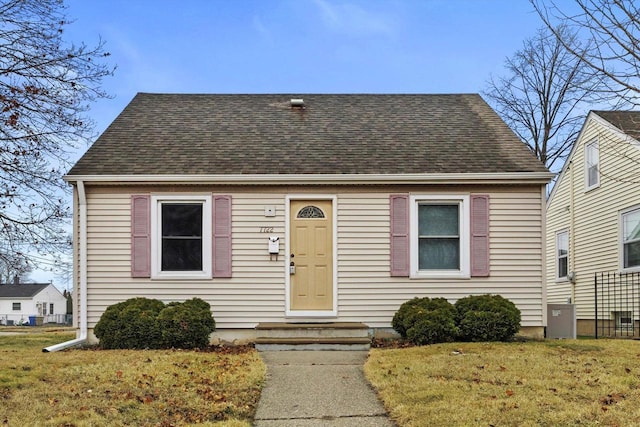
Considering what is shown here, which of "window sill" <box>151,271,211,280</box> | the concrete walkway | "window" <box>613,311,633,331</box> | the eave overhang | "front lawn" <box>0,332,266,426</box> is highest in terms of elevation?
the eave overhang

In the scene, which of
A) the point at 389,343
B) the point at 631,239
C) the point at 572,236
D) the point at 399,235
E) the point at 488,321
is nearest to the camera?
the point at 488,321

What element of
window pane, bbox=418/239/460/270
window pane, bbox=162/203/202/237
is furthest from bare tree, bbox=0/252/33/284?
window pane, bbox=418/239/460/270

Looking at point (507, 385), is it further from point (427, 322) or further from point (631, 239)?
point (631, 239)

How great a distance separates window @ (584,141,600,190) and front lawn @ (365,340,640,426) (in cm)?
767

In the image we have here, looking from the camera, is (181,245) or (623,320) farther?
(623,320)

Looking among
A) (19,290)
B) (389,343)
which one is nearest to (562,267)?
(389,343)

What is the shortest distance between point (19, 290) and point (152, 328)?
4812 centimetres

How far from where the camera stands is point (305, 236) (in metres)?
11.3

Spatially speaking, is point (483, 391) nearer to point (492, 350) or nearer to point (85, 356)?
point (492, 350)

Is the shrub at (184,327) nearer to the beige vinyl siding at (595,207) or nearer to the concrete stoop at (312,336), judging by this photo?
the concrete stoop at (312,336)

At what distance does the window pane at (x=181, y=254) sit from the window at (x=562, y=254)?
11.3 meters

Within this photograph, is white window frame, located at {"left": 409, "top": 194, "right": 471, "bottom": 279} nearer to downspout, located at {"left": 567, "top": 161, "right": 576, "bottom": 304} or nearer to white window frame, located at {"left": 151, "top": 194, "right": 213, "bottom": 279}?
white window frame, located at {"left": 151, "top": 194, "right": 213, "bottom": 279}

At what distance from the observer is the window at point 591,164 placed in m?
16.0

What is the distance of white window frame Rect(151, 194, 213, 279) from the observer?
36.6ft
